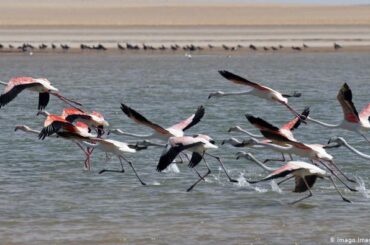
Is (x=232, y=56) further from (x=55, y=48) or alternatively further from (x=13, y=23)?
(x=13, y=23)

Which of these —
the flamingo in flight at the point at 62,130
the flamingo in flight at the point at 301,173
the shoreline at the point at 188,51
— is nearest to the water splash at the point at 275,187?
the flamingo in flight at the point at 301,173

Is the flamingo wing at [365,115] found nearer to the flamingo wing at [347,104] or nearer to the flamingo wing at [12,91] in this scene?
the flamingo wing at [347,104]

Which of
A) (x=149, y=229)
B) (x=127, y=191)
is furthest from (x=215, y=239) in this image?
(x=127, y=191)

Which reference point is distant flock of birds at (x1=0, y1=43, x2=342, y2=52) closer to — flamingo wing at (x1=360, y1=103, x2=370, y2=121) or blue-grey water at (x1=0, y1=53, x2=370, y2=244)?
blue-grey water at (x1=0, y1=53, x2=370, y2=244)

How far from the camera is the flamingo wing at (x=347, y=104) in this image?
511 inches

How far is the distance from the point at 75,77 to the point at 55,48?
1527 cm

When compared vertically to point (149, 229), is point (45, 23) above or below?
below

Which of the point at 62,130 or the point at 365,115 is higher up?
the point at 365,115

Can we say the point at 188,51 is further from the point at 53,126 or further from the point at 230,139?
the point at 53,126

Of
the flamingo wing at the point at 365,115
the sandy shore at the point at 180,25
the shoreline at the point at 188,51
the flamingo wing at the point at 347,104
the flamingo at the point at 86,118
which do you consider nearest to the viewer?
the flamingo wing at the point at 347,104

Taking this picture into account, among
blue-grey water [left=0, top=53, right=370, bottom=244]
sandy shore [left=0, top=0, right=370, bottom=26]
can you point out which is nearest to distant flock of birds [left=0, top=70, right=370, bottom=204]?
blue-grey water [left=0, top=53, right=370, bottom=244]

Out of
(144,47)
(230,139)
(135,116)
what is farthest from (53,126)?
(144,47)

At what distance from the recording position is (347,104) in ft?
43.7

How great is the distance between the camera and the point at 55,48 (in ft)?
167
